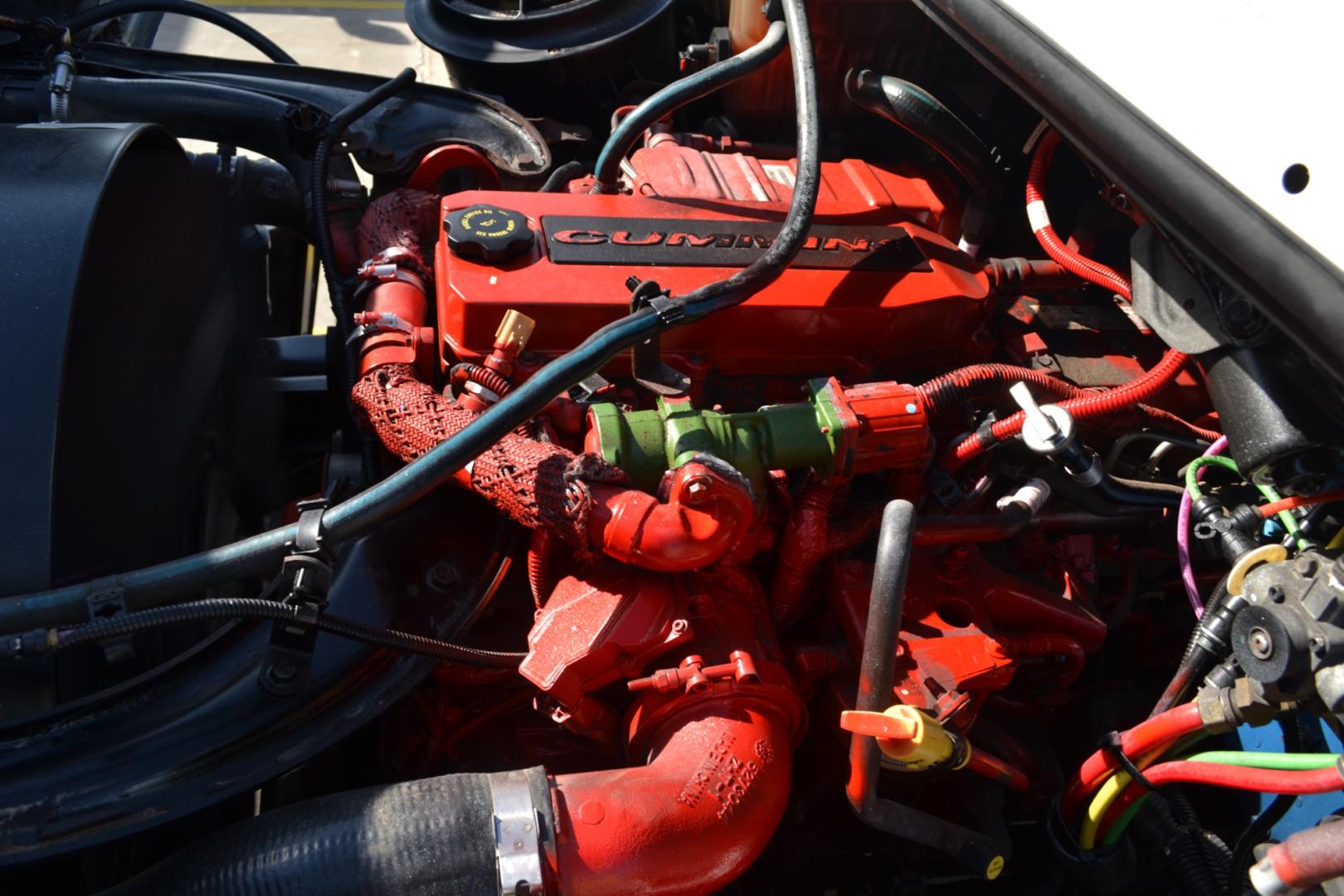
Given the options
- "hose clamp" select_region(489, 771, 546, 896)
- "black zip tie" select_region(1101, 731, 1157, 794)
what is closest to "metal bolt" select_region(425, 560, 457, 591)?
"hose clamp" select_region(489, 771, 546, 896)

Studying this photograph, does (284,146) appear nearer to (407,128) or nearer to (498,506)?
(407,128)

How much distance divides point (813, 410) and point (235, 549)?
747 mm

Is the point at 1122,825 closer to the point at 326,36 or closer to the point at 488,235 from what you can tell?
the point at 488,235

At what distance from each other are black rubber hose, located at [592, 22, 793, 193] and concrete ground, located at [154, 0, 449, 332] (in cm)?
343

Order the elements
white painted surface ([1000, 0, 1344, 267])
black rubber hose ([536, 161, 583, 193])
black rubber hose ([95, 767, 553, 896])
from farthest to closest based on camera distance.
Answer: black rubber hose ([536, 161, 583, 193]), black rubber hose ([95, 767, 553, 896]), white painted surface ([1000, 0, 1344, 267])

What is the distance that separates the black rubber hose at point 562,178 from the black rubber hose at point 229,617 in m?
0.97

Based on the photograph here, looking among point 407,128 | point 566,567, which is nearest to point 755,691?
point 566,567

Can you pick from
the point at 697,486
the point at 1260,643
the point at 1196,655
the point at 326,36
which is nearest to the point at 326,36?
the point at 326,36

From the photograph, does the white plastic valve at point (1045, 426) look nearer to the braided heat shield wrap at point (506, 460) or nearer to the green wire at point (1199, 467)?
A: the green wire at point (1199, 467)

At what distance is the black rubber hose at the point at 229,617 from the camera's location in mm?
1089

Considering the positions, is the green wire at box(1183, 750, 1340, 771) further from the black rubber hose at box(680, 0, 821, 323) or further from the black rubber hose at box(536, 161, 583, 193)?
the black rubber hose at box(536, 161, 583, 193)

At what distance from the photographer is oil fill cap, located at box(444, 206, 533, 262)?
4.90 ft

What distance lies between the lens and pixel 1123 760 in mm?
1312

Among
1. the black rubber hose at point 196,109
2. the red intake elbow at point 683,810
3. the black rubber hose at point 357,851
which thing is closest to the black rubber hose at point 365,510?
the black rubber hose at point 357,851
